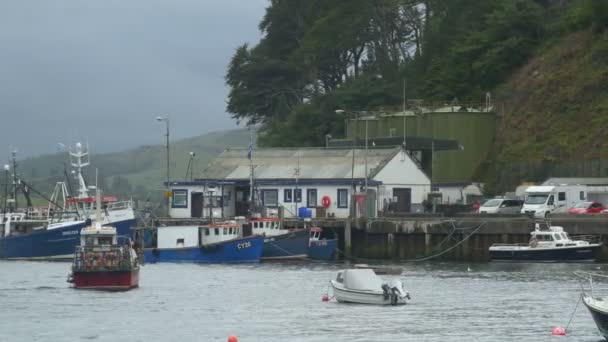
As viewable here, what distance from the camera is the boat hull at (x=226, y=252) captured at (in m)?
98.2

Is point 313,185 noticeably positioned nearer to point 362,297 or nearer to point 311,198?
point 311,198

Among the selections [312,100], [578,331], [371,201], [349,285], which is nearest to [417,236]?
[371,201]

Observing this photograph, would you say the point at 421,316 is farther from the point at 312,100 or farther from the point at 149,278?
the point at 312,100

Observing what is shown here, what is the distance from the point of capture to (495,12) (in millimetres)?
134000

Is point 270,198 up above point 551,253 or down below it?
above

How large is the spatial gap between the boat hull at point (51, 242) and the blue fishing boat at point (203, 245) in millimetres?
7932

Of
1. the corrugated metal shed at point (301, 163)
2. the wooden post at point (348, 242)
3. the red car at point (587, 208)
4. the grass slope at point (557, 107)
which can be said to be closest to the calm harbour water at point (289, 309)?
the red car at point (587, 208)

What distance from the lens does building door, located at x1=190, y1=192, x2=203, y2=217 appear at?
112125mm

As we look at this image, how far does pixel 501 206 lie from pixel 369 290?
37.3 meters

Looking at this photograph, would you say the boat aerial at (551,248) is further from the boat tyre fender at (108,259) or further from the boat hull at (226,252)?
the boat tyre fender at (108,259)

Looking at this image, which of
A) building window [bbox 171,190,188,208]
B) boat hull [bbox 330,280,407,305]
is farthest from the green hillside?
boat hull [bbox 330,280,407,305]

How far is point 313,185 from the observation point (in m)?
109

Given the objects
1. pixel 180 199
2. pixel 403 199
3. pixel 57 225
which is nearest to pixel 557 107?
pixel 403 199

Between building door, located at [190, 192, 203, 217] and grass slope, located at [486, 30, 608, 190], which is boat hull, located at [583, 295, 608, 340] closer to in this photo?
grass slope, located at [486, 30, 608, 190]
